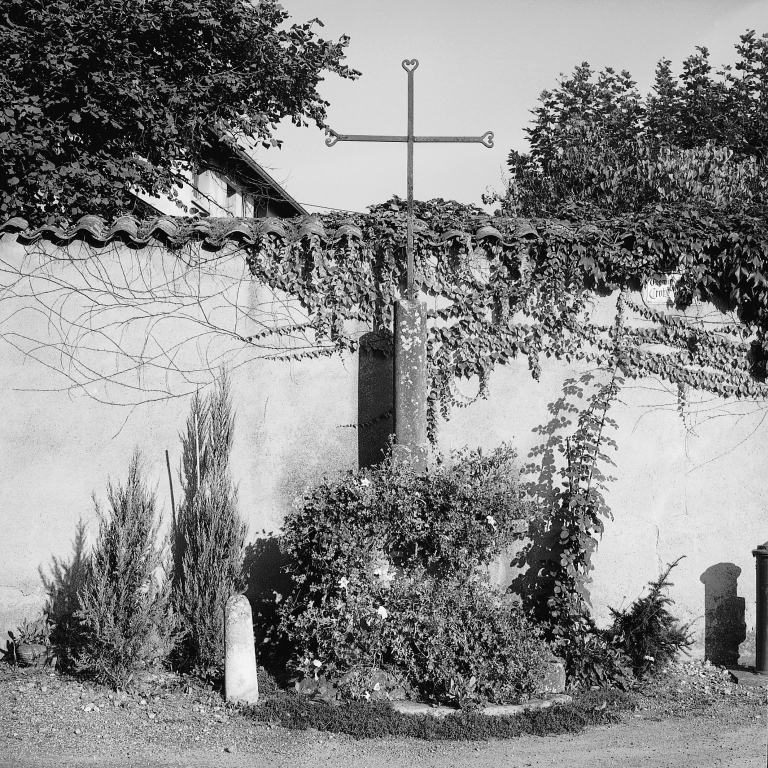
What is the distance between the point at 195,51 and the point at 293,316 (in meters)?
4.32

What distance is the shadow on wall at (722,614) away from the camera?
19.9 feet

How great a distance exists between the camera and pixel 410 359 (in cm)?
583

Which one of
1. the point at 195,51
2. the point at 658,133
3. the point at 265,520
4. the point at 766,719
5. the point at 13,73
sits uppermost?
the point at 658,133

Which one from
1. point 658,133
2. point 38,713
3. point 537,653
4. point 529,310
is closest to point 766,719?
point 537,653

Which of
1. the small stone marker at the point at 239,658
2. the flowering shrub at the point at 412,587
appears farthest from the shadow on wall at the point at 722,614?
the small stone marker at the point at 239,658

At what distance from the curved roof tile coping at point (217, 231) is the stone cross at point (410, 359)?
1.69ft

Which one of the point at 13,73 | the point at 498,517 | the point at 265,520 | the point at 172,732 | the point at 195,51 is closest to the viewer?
the point at 172,732

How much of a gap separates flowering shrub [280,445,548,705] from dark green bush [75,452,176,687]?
90cm

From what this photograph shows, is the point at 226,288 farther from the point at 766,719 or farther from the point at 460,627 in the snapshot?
the point at 766,719

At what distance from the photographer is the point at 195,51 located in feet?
28.8

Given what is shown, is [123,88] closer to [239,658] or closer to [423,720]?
[239,658]

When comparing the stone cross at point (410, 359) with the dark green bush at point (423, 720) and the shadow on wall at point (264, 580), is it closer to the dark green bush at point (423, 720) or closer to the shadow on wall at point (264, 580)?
the shadow on wall at point (264, 580)

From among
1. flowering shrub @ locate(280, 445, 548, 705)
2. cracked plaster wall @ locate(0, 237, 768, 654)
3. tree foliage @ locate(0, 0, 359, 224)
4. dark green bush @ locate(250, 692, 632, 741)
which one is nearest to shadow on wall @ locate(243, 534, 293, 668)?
cracked plaster wall @ locate(0, 237, 768, 654)

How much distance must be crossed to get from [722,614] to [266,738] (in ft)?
11.8
